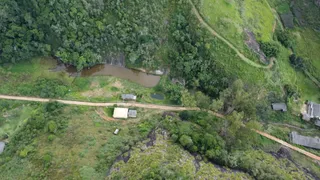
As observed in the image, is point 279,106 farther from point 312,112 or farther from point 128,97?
point 128,97

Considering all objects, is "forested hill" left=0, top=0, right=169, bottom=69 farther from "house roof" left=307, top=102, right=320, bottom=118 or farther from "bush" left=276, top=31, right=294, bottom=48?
"house roof" left=307, top=102, right=320, bottom=118

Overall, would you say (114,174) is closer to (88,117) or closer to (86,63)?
(88,117)

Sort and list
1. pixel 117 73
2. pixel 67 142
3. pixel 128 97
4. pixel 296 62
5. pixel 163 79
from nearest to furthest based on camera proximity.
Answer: pixel 67 142, pixel 128 97, pixel 163 79, pixel 296 62, pixel 117 73

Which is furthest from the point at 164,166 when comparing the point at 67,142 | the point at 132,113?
the point at 67,142

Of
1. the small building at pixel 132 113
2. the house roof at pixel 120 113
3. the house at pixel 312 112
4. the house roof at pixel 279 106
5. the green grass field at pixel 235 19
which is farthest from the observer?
the green grass field at pixel 235 19

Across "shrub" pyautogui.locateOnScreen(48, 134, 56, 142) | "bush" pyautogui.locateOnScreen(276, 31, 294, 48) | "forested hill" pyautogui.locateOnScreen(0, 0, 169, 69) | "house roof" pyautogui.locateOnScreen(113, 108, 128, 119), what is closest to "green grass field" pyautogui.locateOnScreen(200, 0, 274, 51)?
"bush" pyautogui.locateOnScreen(276, 31, 294, 48)

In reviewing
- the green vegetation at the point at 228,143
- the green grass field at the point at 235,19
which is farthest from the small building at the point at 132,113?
the green grass field at the point at 235,19

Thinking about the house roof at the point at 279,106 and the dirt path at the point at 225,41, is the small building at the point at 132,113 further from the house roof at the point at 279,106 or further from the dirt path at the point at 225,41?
the house roof at the point at 279,106
